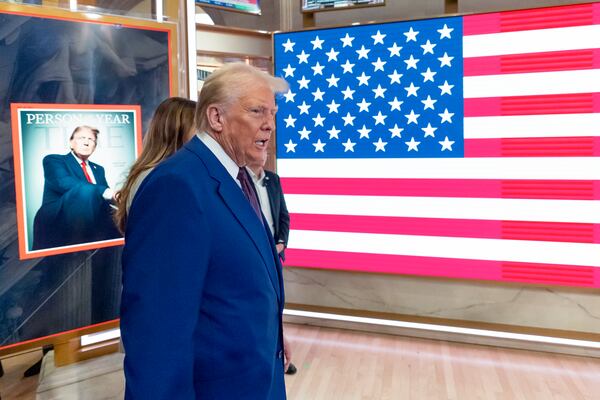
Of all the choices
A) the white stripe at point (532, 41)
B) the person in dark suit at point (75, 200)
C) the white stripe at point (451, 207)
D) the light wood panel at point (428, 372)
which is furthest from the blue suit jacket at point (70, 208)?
the white stripe at point (532, 41)

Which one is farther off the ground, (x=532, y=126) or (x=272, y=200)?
(x=532, y=126)

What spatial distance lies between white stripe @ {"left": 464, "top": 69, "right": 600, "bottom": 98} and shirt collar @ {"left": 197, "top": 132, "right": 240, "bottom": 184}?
8.55ft

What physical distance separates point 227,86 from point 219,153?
147mm

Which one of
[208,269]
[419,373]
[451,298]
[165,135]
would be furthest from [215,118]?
[451,298]

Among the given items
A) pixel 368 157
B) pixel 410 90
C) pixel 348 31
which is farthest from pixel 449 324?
pixel 348 31

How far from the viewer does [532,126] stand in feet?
10.7

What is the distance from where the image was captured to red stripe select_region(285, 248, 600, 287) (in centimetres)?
324

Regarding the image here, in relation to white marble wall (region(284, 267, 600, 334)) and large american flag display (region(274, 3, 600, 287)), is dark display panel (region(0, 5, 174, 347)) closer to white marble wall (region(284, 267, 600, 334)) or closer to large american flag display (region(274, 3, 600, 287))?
large american flag display (region(274, 3, 600, 287))

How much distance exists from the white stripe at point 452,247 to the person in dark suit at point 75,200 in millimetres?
1857

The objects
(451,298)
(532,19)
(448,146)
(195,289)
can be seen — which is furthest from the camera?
(451,298)

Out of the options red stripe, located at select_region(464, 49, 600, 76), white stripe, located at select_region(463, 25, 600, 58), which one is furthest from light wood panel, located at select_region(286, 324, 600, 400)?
white stripe, located at select_region(463, 25, 600, 58)

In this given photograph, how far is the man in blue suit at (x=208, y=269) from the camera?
1000 mm

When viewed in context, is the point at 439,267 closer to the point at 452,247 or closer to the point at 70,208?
the point at 452,247

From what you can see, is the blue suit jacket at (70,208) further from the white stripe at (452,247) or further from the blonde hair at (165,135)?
the white stripe at (452,247)
